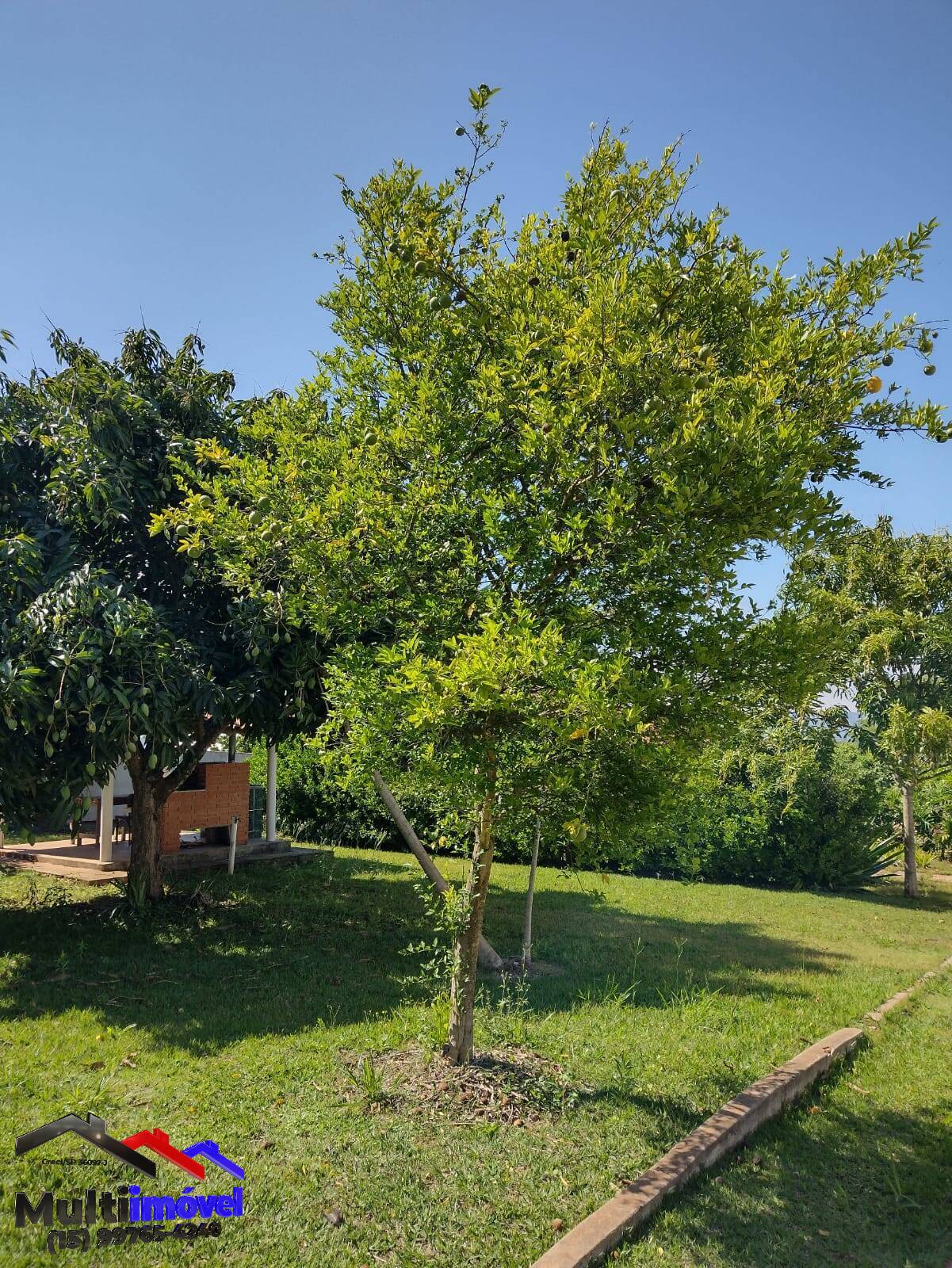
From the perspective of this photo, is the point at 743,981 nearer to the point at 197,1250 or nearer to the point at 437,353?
the point at 197,1250

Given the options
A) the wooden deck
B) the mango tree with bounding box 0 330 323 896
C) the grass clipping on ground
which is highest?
the mango tree with bounding box 0 330 323 896

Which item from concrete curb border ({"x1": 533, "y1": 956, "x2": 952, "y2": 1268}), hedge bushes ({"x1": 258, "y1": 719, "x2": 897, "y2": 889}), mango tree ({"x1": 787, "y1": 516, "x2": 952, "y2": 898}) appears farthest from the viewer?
hedge bushes ({"x1": 258, "y1": 719, "x2": 897, "y2": 889})

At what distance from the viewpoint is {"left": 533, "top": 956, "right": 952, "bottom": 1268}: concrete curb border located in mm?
3621

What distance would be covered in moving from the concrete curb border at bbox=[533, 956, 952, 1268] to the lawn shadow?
4.62ft

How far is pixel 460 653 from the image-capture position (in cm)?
420

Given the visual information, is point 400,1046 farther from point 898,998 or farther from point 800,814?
point 800,814

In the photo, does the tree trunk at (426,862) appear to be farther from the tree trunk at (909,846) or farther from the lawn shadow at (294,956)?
the tree trunk at (909,846)

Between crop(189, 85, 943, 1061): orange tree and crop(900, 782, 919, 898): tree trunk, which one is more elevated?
crop(189, 85, 943, 1061): orange tree

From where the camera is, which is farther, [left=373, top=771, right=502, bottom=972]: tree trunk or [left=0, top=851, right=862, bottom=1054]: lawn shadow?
[left=373, top=771, right=502, bottom=972]: tree trunk

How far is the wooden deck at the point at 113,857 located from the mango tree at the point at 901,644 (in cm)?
1004

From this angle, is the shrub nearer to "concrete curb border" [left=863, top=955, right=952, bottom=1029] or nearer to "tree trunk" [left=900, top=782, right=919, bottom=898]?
"tree trunk" [left=900, top=782, right=919, bottom=898]

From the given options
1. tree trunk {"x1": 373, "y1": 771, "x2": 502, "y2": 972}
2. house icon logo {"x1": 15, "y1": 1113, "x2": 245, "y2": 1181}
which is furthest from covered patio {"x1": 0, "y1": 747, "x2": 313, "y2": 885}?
house icon logo {"x1": 15, "y1": 1113, "x2": 245, "y2": 1181}

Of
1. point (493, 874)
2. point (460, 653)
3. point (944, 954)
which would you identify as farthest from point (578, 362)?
point (493, 874)

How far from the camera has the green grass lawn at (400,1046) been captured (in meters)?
3.86
